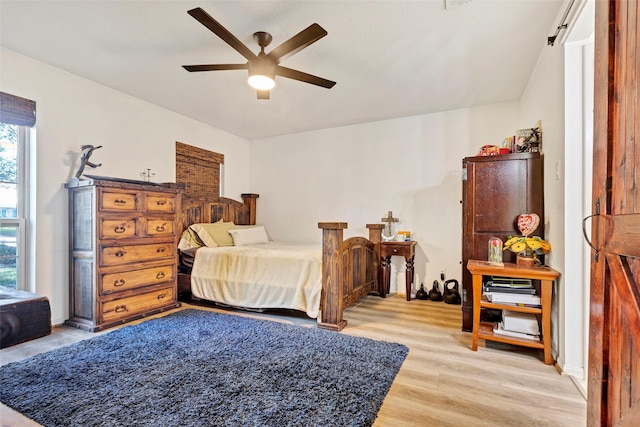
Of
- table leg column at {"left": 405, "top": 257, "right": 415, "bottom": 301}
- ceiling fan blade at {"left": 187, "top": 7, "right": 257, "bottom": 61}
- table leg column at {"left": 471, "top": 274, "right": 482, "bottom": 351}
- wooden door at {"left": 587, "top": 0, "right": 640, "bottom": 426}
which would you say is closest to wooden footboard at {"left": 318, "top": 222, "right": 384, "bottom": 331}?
table leg column at {"left": 405, "top": 257, "right": 415, "bottom": 301}

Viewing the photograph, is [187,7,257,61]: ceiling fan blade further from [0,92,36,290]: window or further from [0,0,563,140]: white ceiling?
[0,92,36,290]: window

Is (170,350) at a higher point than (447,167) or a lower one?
lower

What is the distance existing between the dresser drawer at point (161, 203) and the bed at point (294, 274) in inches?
23.4

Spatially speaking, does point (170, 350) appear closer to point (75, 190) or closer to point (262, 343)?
point (262, 343)

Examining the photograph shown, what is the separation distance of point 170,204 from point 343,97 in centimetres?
231

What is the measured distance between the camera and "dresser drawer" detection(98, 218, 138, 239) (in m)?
2.80

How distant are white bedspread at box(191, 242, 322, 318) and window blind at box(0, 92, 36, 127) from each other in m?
1.95

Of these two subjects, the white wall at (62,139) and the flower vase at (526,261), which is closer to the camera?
the flower vase at (526,261)

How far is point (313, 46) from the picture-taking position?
2.49m

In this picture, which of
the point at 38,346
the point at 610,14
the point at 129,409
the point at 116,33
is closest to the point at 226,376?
the point at 129,409

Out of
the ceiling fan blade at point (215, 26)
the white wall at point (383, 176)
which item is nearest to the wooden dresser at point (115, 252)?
the ceiling fan blade at point (215, 26)

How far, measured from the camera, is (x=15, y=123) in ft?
8.44

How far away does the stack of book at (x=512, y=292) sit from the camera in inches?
88.0

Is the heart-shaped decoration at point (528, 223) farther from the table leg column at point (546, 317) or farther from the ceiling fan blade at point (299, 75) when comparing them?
the ceiling fan blade at point (299, 75)
